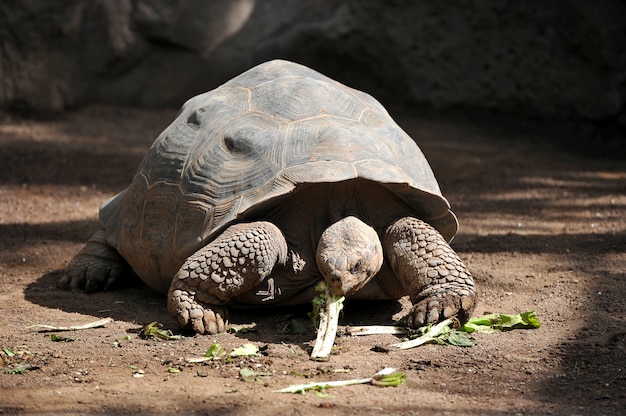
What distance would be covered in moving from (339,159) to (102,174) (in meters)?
4.67

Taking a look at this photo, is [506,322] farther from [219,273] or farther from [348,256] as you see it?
[219,273]

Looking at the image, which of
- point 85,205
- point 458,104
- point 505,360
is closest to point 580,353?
point 505,360

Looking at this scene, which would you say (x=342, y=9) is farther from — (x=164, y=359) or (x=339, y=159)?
(x=164, y=359)

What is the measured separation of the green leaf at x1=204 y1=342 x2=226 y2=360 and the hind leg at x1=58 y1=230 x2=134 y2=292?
157 cm

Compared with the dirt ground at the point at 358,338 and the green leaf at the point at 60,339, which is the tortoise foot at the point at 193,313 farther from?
the green leaf at the point at 60,339

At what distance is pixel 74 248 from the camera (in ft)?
19.8

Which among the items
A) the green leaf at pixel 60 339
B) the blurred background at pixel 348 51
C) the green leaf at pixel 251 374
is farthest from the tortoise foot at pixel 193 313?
the blurred background at pixel 348 51

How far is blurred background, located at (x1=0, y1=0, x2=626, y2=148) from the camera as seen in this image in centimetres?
1023

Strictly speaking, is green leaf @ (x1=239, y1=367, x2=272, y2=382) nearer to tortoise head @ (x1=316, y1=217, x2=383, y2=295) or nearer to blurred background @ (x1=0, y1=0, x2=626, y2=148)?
tortoise head @ (x1=316, y1=217, x2=383, y2=295)

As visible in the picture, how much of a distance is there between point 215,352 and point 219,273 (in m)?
0.49

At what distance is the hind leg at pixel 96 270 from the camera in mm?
5098

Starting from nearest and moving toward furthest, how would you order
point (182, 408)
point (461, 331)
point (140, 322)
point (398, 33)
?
point (182, 408) < point (461, 331) < point (140, 322) < point (398, 33)

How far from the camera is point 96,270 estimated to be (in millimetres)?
5098

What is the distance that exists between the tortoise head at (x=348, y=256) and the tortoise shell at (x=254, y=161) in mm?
249
